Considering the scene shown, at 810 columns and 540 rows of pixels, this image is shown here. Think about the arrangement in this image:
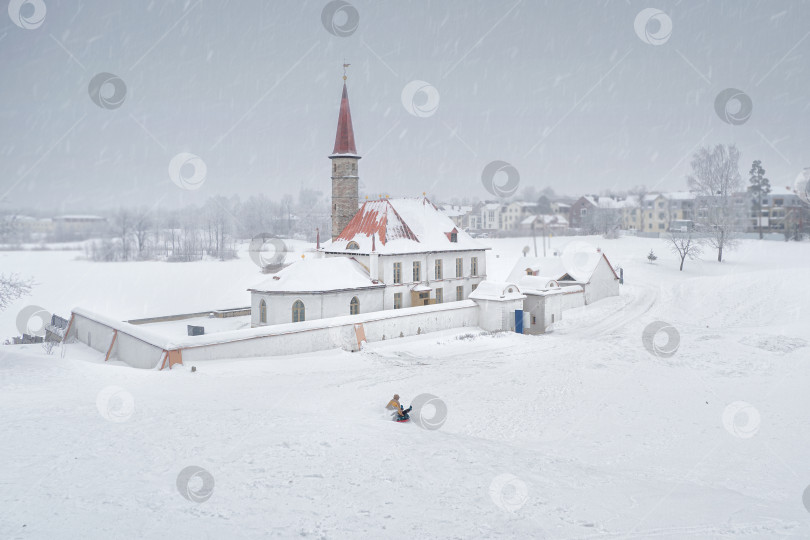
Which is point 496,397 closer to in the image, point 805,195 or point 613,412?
point 613,412

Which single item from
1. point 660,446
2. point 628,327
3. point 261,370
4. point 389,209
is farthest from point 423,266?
point 660,446

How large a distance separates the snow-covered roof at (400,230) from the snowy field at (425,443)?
8.22 metres

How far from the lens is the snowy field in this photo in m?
11.3

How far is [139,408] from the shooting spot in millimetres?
17078

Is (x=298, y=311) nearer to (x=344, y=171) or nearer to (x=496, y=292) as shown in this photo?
(x=496, y=292)

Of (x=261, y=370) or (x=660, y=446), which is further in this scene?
(x=261, y=370)

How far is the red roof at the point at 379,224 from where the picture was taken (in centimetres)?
3941

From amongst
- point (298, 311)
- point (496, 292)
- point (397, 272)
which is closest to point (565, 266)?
point (496, 292)

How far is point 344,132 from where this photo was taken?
42875mm

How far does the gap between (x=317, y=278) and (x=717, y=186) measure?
188ft

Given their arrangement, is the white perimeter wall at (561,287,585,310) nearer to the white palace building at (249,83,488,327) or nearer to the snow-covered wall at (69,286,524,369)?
the white palace building at (249,83,488,327)

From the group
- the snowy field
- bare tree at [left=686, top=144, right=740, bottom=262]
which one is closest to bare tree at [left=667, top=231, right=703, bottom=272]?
bare tree at [left=686, top=144, right=740, bottom=262]

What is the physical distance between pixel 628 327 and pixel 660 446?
23.6 meters

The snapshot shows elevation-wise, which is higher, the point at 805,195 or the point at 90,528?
the point at 805,195
